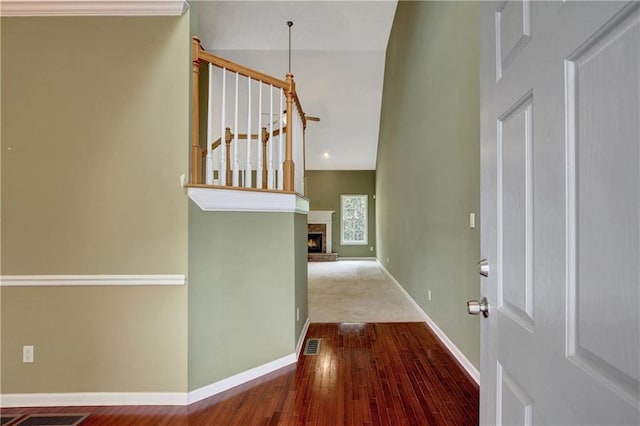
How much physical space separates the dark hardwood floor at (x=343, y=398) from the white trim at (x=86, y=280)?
83cm

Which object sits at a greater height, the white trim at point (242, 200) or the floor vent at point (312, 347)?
the white trim at point (242, 200)

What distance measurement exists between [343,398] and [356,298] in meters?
2.79

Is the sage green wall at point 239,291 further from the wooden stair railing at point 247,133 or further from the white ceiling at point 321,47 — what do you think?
the white ceiling at point 321,47

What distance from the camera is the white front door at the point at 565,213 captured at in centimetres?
47

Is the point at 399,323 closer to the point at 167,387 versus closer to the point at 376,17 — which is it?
the point at 167,387

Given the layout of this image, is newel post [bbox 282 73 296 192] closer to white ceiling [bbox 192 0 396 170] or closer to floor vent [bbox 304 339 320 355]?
floor vent [bbox 304 339 320 355]

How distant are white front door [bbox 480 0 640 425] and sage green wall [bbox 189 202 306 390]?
1839mm

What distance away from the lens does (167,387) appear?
2104 mm

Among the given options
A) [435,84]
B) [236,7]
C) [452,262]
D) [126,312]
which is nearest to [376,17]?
→ [236,7]

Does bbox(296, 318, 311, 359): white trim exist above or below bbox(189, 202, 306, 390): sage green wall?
below

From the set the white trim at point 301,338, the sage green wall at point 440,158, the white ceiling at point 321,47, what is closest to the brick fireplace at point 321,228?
the white ceiling at point 321,47

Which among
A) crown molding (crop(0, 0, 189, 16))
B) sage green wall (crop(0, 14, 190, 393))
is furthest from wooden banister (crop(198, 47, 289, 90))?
crown molding (crop(0, 0, 189, 16))

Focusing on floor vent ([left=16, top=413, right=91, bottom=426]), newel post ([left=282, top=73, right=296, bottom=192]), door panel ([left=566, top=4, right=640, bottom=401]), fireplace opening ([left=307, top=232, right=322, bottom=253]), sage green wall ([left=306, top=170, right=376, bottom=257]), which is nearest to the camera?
door panel ([left=566, top=4, right=640, bottom=401])

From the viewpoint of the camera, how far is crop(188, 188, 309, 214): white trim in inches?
84.1
